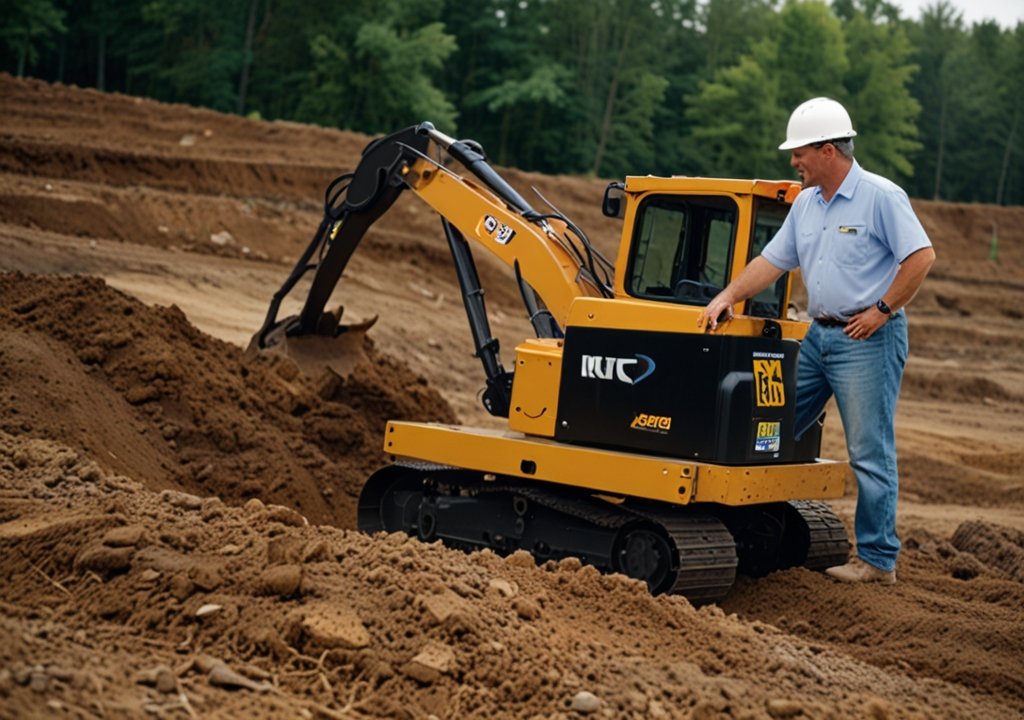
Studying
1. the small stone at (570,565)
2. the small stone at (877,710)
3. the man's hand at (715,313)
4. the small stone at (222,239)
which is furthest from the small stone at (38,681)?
the small stone at (222,239)

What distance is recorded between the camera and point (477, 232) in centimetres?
823

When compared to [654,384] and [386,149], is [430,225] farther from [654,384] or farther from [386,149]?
[654,384]

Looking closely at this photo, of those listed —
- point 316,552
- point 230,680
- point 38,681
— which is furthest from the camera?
point 316,552

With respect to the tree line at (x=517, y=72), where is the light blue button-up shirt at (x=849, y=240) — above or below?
below

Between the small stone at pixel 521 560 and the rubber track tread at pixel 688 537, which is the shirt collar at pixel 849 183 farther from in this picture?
the small stone at pixel 521 560

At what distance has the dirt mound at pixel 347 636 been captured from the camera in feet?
14.6

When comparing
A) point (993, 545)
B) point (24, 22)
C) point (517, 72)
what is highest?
point (517, 72)

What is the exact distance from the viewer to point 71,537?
5547 mm

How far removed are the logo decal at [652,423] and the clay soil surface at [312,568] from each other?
978 millimetres

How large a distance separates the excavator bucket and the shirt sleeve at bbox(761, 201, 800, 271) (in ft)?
15.1

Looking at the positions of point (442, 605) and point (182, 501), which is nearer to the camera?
point (442, 605)

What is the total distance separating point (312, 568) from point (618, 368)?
223 centimetres

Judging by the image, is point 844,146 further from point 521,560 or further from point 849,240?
point 521,560

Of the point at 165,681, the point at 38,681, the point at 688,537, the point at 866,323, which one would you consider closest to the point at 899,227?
the point at 866,323
